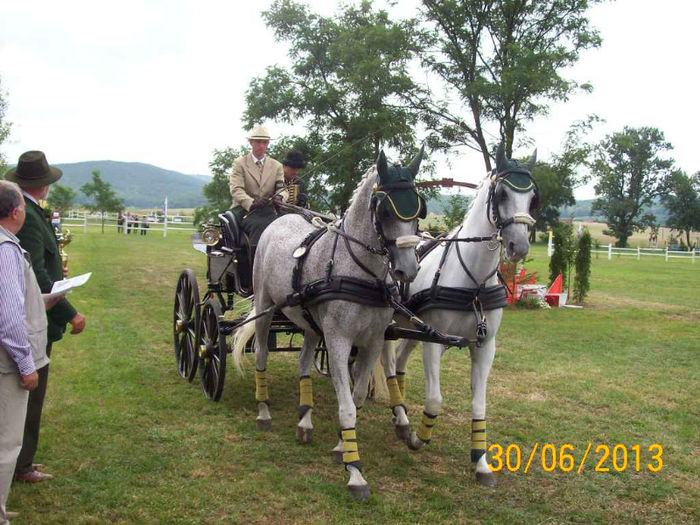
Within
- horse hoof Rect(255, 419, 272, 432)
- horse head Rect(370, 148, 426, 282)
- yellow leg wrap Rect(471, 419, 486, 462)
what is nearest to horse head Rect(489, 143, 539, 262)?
horse head Rect(370, 148, 426, 282)

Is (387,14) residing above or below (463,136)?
above

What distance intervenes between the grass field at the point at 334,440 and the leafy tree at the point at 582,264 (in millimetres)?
4961

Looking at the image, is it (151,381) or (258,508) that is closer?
(258,508)

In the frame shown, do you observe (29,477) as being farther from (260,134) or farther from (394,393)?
(260,134)

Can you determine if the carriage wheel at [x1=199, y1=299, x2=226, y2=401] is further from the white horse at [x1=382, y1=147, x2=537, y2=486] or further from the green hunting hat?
the green hunting hat

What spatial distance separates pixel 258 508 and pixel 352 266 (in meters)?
1.79

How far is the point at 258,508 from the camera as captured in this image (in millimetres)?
4066

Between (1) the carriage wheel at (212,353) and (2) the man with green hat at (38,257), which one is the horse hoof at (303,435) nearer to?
(1) the carriage wheel at (212,353)

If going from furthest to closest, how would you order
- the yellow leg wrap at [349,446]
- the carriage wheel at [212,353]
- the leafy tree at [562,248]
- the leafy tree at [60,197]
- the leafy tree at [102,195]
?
the leafy tree at [60,197] → the leafy tree at [102,195] → the leafy tree at [562,248] → the carriage wheel at [212,353] → the yellow leg wrap at [349,446]

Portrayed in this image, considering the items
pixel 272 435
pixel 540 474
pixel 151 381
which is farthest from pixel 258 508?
pixel 151 381

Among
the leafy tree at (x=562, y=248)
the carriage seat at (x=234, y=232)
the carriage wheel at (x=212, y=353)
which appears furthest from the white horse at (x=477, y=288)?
the leafy tree at (x=562, y=248)

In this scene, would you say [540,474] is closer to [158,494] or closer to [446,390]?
[446,390]

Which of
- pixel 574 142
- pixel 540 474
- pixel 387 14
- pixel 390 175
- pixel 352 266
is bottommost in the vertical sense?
pixel 540 474

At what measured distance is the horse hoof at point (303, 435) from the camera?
535cm
